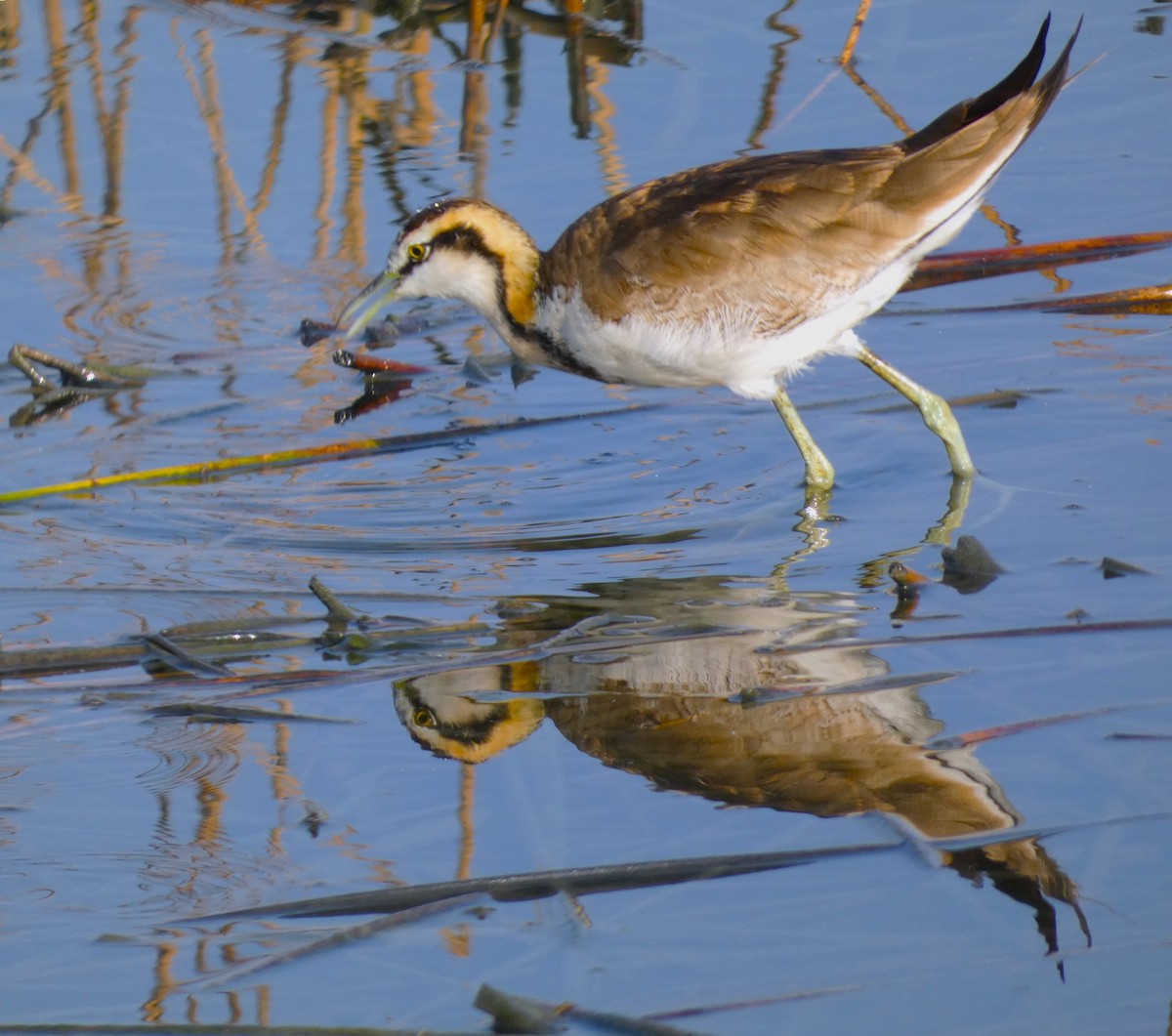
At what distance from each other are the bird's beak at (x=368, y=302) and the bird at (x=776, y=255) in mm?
813

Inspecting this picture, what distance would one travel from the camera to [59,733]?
4.79 m

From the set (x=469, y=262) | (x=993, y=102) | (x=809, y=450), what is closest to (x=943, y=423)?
(x=809, y=450)

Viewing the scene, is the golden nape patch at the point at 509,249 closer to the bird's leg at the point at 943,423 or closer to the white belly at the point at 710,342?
the white belly at the point at 710,342

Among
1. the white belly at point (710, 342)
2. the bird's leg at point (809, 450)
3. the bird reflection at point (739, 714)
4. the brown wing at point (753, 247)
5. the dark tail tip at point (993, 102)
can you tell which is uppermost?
the dark tail tip at point (993, 102)

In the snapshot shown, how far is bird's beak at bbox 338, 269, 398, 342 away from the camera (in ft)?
24.1

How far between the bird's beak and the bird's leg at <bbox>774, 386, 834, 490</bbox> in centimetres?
166

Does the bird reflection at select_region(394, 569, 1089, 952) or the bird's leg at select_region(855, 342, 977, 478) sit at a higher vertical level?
the bird's leg at select_region(855, 342, 977, 478)

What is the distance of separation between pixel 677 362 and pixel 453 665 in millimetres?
1982

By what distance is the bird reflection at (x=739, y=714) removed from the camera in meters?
4.08

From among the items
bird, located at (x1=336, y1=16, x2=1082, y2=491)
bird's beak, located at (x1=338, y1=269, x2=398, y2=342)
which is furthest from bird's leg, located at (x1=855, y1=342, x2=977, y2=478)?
bird's beak, located at (x1=338, y1=269, x2=398, y2=342)

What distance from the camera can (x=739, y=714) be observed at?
4.68 m

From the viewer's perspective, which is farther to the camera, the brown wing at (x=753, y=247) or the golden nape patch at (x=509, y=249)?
the golden nape patch at (x=509, y=249)

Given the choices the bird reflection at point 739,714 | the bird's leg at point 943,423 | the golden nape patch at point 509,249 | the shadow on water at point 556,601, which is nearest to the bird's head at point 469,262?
the golden nape patch at point 509,249

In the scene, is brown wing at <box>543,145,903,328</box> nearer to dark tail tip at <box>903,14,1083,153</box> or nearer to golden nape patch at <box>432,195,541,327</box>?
dark tail tip at <box>903,14,1083,153</box>
